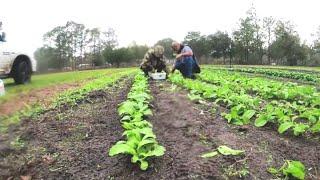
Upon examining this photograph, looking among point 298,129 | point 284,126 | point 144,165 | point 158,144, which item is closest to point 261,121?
point 284,126

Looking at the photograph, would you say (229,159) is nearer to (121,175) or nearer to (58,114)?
(121,175)

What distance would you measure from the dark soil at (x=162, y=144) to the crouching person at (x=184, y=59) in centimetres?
828

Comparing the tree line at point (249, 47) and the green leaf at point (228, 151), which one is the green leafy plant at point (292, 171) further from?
the tree line at point (249, 47)

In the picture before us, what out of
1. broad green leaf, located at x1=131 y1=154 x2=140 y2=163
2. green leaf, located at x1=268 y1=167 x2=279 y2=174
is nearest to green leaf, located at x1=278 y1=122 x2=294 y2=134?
green leaf, located at x1=268 y1=167 x2=279 y2=174

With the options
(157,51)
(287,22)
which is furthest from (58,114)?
(287,22)

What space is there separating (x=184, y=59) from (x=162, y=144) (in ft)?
34.4

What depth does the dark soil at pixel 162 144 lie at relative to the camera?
368 centimetres

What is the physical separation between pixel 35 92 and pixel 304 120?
5278mm

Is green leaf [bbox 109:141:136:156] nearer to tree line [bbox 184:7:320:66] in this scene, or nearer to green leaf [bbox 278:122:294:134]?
green leaf [bbox 278:122:294:134]

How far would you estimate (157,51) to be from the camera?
14.2 meters

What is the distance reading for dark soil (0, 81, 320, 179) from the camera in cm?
368

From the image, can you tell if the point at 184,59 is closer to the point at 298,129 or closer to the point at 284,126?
the point at 284,126

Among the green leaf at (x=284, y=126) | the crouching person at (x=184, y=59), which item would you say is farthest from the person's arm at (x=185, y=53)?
the green leaf at (x=284, y=126)

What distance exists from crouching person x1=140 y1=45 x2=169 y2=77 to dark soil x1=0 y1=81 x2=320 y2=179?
7809 millimetres
